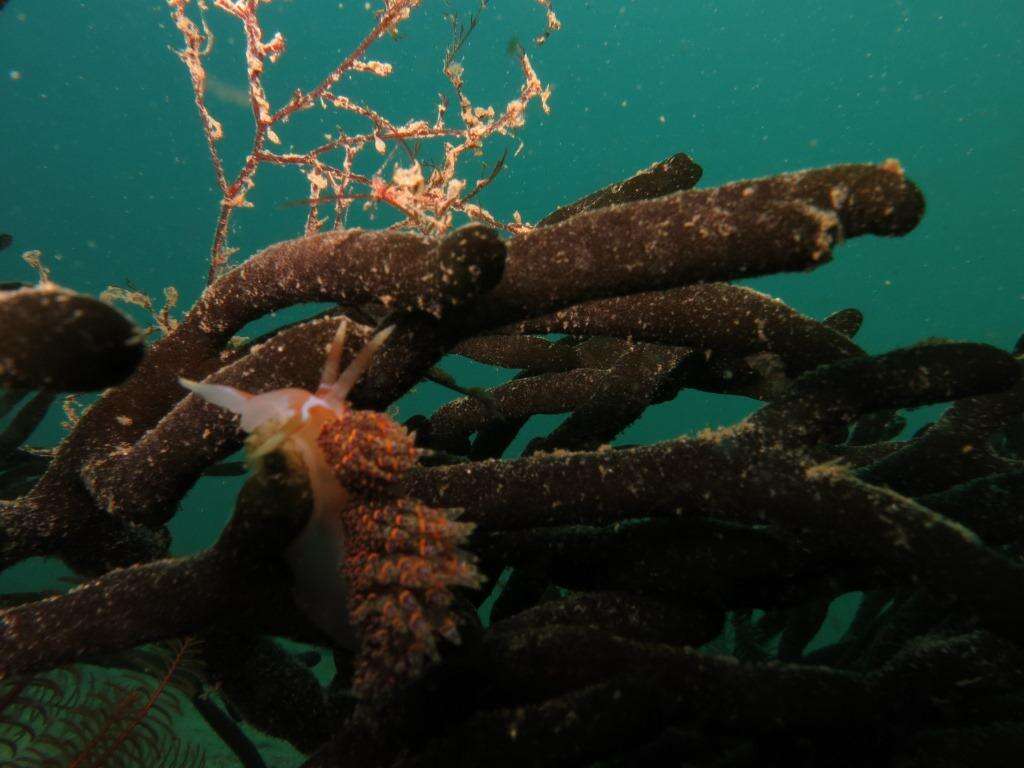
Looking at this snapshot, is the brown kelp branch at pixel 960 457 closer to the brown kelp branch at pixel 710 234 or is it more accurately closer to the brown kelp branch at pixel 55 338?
the brown kelp branch at pixel 710 234

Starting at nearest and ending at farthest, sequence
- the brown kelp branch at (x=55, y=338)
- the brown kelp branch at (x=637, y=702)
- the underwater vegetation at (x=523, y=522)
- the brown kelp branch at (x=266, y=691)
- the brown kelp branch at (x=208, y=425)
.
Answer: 1. the brown kelp branch at (x=55, y=338)
2. the underwater vegetation at (x=523, y=522)
3. the brown kelp branch at (x=637, y=702)
4. the brown kelp branch at (x=208, y=425)
5. the brown kelp branch at (x=266, y=691)

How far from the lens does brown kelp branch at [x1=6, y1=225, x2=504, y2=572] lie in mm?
1284

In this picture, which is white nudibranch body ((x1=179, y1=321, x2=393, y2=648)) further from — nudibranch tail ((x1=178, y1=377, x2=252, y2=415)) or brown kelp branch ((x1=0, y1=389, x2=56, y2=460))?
brown kelp branch ((x1=0, y1=389, x2=56, y2=460))

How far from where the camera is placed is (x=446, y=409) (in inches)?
110

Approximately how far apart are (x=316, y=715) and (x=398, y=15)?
345cm

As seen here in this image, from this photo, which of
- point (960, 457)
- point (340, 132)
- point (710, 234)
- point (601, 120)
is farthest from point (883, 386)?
point (601, 120)

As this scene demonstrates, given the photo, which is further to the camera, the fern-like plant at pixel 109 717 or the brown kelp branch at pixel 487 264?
the fern-like plant at pixel 109 717

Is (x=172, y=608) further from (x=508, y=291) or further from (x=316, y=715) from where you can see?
(x=508, y=291)

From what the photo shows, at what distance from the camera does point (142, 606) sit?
1.22 m

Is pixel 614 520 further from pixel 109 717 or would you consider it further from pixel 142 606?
pixel 109 717

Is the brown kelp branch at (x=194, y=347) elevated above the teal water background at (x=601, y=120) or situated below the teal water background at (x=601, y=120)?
below

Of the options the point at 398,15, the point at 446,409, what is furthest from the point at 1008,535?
the point at 398,15

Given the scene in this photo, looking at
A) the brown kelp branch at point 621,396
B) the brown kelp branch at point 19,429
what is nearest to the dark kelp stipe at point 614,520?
the brown kelp branch at point 621,396

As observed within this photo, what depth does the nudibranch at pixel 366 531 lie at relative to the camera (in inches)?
38.2
